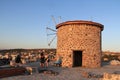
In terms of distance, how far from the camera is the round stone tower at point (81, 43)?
730 inches

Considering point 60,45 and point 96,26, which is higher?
point 96,26

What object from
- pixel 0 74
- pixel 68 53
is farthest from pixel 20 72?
pixel 68 53

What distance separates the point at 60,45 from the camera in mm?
19672

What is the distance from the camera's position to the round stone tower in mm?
18547

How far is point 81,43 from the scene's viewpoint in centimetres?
1850

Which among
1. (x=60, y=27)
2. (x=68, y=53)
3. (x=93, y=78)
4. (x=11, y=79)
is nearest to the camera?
(x=11, y=79)

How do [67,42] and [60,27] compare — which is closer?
[67,42]

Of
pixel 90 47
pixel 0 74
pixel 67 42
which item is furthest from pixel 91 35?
pixel 0 74

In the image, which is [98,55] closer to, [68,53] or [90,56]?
[90,56]

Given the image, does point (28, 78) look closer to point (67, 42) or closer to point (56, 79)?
point (56, 79)

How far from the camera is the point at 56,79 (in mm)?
11594

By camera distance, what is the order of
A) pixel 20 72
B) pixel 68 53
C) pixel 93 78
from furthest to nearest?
pixel 68 53 → pixel 20 72 → pixel 93 78

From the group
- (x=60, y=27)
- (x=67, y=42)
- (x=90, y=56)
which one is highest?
(x=60, y=27)

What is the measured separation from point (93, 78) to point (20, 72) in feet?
16.2
